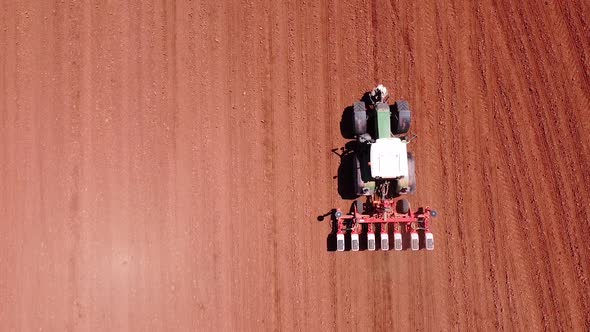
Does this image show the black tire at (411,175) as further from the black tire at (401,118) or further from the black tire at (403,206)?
the black tire at (401,118)

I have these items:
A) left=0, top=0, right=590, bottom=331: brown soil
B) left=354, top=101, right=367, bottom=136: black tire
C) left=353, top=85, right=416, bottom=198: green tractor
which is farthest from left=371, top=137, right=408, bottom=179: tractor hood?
left=0, top=0, right=590, bottom=331: brown soil

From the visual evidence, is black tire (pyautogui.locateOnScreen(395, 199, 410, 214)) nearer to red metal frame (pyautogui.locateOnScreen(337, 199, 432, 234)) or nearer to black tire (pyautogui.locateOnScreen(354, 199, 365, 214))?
red metal frame (pyautogui.locateOnScreen(337, 199, 432, 234))

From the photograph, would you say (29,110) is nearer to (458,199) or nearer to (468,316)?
(458,199)

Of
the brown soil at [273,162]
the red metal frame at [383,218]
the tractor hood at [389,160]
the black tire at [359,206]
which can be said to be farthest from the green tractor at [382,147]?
the brown soil at [273,162]

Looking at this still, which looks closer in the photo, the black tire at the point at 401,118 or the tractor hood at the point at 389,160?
the tractor hood at the point at 389,160

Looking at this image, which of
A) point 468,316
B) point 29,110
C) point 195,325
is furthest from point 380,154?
point 29,110

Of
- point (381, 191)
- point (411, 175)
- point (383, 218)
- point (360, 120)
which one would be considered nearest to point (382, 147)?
point (360, 120)

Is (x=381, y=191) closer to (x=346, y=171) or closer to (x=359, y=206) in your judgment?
(x=359, y=206)

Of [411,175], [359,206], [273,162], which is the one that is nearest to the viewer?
[411,175]
